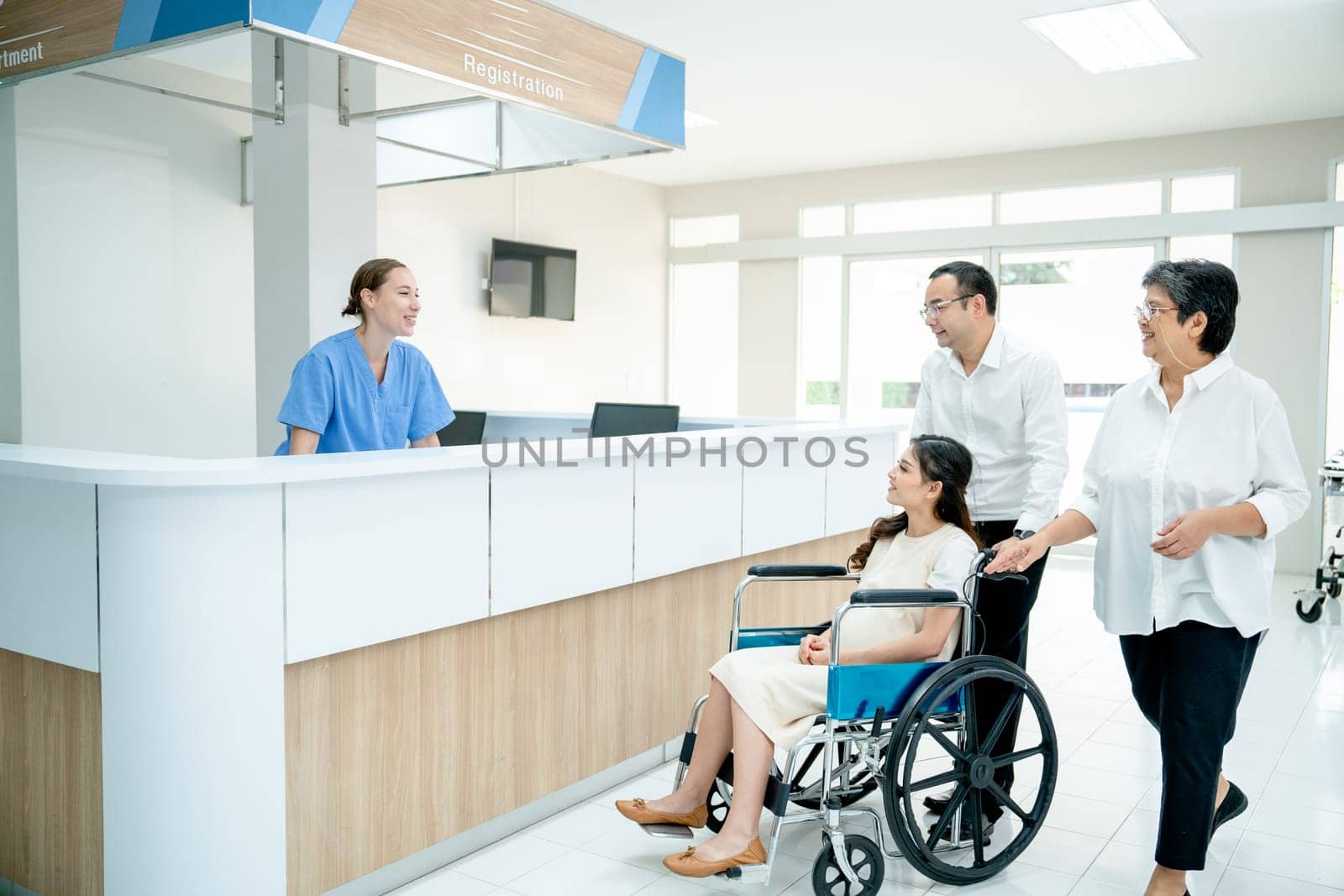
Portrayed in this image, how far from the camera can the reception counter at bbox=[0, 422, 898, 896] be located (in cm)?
195

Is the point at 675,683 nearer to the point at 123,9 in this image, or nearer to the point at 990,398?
the point at 990,398

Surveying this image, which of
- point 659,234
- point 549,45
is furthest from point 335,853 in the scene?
point 659,234

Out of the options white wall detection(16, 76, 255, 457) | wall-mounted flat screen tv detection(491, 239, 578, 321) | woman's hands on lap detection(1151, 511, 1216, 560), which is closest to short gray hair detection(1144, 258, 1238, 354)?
woman's hands on lap detection(1151, 511, 1216, 560)

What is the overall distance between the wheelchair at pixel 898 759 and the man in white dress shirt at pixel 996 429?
6.8 inches

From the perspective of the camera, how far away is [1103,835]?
277 centimetres

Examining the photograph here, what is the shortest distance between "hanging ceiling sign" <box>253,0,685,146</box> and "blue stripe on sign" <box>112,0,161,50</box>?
0.35m

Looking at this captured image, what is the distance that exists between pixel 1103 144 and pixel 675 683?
229 inches

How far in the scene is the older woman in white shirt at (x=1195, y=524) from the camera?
6.96 feet

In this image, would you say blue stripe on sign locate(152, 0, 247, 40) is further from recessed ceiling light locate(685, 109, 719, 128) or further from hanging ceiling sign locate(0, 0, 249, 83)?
recessed ceiling light locate(685, 109, 719, 128)

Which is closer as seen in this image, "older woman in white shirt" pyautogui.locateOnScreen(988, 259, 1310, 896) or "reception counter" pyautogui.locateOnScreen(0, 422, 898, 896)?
"reception counter" pyautogui.locateOnScreen(0, 422, 898, 896)

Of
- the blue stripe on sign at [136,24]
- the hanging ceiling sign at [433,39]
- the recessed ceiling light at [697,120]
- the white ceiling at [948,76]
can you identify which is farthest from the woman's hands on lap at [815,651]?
the recessed ceiling light at [697,120]

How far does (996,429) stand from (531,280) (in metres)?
5.38

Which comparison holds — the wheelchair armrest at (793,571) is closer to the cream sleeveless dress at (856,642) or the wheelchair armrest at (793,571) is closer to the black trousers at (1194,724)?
the cream sleeveless dress at (856,642)

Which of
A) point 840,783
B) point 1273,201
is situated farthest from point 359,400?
point 1273,201
